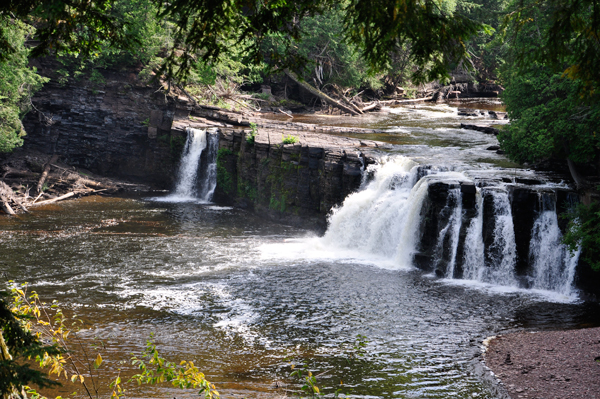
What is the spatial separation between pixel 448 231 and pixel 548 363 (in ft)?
23.9

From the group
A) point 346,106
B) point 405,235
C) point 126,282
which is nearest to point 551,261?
point 405,235

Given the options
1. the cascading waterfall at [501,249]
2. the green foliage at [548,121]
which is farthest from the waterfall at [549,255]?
the green foliage at [548,121]

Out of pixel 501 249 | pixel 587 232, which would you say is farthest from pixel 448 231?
pixel 587 232

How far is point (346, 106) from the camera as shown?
38.3 m

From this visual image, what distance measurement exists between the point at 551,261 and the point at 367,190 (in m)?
7.21

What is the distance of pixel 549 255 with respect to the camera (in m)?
16.2

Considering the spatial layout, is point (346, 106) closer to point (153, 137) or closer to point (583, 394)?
point (153, 137)

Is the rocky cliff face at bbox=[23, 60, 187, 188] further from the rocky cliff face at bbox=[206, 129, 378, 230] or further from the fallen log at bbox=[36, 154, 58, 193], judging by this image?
the rocky cliff face at bbox=[206, 129, 378, 230]

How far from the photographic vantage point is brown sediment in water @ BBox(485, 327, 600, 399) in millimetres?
Result: 9883

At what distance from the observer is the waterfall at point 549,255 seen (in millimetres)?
15766

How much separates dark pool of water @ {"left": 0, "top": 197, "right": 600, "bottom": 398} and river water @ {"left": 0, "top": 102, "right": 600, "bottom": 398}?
4 centimetres

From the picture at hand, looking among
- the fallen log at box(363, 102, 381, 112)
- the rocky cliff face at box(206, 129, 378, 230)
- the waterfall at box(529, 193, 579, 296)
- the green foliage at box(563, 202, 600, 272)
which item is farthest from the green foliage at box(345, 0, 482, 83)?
the fallen log at box(363, 102, 381, 112)

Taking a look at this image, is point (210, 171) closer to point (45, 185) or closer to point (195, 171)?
point (195, 171)

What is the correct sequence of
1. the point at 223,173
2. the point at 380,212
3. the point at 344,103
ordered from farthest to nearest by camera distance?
the point at 344,103 → the point at 223,173 → the point at 380,212
